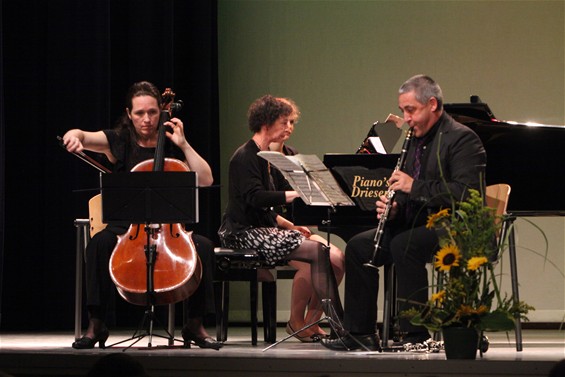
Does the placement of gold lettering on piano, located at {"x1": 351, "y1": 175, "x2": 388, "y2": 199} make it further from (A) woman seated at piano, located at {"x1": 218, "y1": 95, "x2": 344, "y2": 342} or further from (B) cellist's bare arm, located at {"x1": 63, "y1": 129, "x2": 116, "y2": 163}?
(B) cellist's bare arm, located at {"x1": 63, "y1": 129, "x2": 116, "y2": 163}

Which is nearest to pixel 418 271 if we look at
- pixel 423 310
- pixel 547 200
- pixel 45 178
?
pixel 423 310

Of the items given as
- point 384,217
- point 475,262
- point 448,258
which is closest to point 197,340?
point 384,217

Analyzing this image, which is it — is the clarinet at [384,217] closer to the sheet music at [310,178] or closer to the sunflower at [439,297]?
the sheet music at [310,178]

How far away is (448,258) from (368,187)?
1105 mm

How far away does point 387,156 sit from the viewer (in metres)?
4.59

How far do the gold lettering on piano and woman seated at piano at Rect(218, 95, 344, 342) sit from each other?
0.29 metres

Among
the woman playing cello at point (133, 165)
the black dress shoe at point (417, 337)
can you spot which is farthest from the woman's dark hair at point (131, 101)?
the black dress shoe at point (417, 337)

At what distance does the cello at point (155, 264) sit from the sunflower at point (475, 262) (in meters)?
1.25

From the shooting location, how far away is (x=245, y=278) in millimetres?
4820

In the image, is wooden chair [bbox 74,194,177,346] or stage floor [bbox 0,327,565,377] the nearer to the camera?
stage floor [bbox 0,327,565,377]

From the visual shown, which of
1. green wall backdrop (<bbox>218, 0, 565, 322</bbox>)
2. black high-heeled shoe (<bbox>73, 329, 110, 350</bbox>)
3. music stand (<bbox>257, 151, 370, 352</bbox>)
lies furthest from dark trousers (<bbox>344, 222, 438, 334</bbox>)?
green wall backdrop (<bbox>218, 0, 565, 322</bbox>)

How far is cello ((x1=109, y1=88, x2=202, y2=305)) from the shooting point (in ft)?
13.7

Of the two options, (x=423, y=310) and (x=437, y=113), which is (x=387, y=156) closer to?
(x=437, y=113)

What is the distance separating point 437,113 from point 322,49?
296 cm
